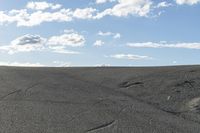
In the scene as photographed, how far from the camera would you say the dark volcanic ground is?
25.8 feet

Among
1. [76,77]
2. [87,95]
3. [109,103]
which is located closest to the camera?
[109,103]

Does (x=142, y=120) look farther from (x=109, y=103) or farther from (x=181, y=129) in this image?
(x=109, y=103)

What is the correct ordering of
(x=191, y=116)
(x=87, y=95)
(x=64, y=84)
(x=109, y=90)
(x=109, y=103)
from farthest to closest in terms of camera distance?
(x=64, y=84), (x=109, y=90), (x=87, y=95), (x=109, y=103), (x=191, y=116)

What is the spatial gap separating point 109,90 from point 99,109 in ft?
7.32

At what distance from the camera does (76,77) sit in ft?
44.7

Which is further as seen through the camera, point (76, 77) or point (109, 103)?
point (76, 77)

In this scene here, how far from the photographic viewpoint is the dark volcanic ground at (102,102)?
7867 mm

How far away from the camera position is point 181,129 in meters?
7.82

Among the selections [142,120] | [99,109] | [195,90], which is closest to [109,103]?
[99,109]

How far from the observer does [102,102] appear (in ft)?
31.8

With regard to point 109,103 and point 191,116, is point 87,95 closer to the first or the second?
point 109,103

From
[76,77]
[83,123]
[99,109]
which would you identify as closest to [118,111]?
[99,109]

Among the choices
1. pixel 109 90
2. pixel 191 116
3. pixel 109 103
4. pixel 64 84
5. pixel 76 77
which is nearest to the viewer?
pixel 191 116

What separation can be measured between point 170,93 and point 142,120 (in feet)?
7.96
